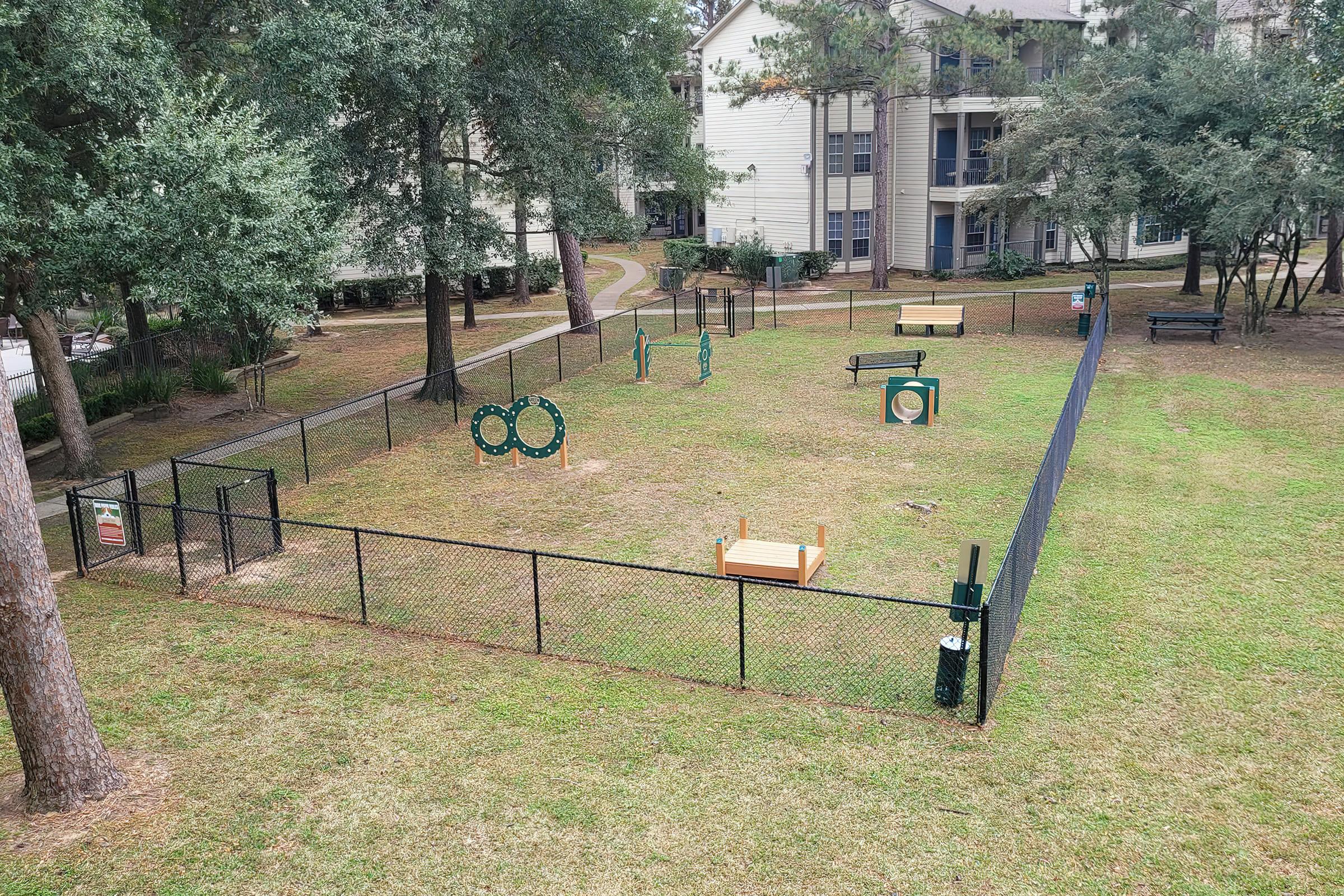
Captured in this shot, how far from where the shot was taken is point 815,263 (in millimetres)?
43750

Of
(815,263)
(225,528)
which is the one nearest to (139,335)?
(225,528)

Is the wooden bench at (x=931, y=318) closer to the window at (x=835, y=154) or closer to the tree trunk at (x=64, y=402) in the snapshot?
the window at (x=835, y=154)

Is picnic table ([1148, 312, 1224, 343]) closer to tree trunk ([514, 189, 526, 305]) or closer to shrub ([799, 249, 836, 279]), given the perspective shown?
shrub ([799, 249, 836, 279])

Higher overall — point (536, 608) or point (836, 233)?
point (836, 233)

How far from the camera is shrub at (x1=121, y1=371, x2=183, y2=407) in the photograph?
2350 cm

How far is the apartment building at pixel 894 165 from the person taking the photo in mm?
42500

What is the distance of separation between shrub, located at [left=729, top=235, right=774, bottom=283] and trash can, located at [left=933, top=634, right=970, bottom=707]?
33.5 metres

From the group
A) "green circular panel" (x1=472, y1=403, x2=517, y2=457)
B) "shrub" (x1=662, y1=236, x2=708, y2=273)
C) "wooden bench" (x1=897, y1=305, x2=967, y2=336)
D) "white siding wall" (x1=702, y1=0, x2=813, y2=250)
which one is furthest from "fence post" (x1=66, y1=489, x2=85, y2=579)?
"white siding wall" (x1=702, y1=0, x2=813, y2=250)

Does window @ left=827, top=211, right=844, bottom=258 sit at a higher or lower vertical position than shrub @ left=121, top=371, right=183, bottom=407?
higher

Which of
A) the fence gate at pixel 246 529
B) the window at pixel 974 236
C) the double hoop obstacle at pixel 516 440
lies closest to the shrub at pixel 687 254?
the window at pixel 974 236

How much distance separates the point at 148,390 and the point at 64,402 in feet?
15.5

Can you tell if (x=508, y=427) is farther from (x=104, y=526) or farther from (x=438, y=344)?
(x=104, y=526)

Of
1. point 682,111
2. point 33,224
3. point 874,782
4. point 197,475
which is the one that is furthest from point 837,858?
point 682,111

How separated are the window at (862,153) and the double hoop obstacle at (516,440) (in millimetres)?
28988
